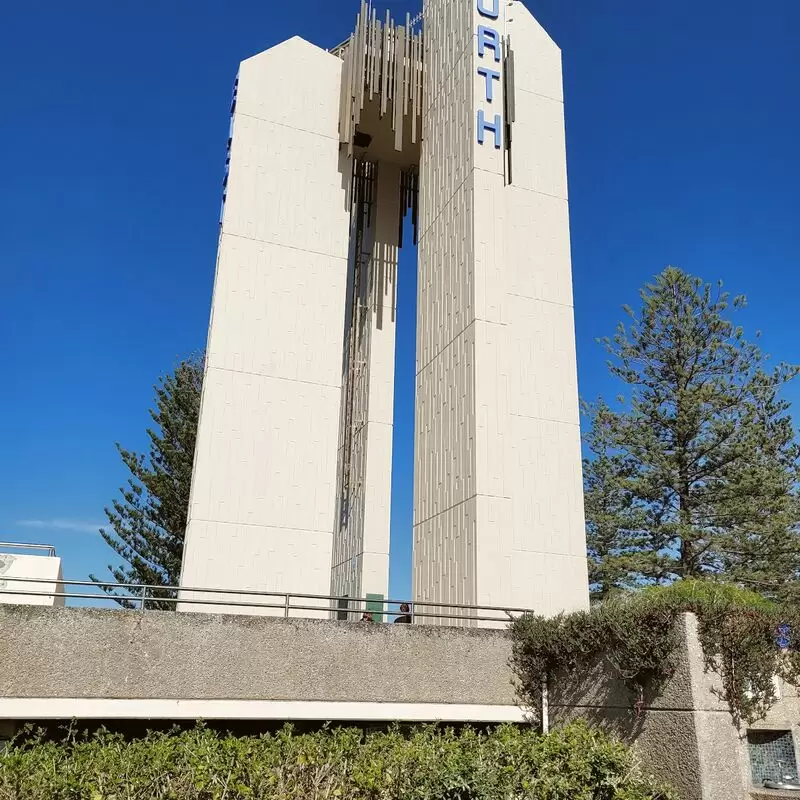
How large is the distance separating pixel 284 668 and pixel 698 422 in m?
16.2

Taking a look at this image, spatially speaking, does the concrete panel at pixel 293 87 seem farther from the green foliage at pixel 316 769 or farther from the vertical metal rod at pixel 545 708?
the green foliage at pixel 316 769

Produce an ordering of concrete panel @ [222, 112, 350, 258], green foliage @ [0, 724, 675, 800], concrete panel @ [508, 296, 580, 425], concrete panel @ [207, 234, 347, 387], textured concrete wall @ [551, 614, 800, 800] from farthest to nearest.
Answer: concrete panel @ [222, 112, 350, 258] < concrete panel @ [207, 234, 347, 387] < concrete panel @ [508, 296, 580, 425] < textured concrete wall @ [551, 614, 800, 800] < green foliage @ [0, 724, 675, 800]

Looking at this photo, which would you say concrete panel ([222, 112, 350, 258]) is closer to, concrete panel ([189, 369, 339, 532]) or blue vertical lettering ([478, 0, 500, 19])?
concrete panel ([189, 369, 339, 532])

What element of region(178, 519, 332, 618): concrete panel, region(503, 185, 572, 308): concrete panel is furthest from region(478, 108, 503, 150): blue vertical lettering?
region(178, 519, 332, 618): concrete panel

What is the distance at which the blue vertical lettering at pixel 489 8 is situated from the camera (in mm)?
13719

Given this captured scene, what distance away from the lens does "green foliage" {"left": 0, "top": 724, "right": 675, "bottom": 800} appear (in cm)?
643

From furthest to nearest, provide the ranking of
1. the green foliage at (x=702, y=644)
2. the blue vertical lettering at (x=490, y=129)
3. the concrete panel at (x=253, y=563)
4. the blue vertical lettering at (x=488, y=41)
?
the blue vertical lettering at (x=488, y=41) < the blue vertical lettering at (x=490, y=129) < the concrete panel at (x=253, y=563) < the green foliage at (x=702, y=644)

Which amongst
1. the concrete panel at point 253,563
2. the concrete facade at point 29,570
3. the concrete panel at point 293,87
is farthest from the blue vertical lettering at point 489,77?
the concrete facade at point 29,570

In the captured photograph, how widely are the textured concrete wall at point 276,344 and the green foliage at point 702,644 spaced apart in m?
5.34

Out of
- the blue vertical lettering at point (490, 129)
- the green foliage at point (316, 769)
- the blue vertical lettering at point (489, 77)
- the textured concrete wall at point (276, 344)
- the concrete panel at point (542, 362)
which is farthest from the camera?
the blue vertical lettering at point (489, 77)

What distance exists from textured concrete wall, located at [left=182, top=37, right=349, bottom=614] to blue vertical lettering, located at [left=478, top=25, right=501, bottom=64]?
3043 mm

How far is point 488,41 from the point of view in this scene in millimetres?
13625

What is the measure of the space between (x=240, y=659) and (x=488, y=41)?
11003mm

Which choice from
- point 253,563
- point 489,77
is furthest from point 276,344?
point 489,77
